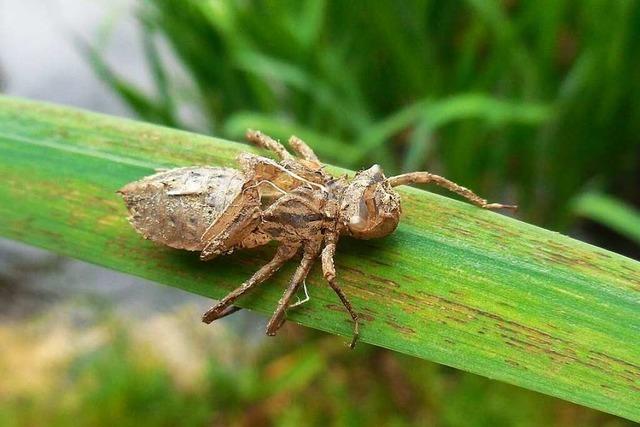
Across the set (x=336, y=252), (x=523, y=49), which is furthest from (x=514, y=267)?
(x=523, y=49)

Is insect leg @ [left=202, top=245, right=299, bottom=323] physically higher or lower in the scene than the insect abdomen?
lower

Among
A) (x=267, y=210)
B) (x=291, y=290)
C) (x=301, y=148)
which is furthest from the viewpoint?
(x=301, y=148)

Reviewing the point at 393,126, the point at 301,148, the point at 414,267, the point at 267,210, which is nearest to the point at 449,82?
the point at 393,126

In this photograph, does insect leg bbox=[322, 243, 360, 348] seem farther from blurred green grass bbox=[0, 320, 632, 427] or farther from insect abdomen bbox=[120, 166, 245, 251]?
blurred green grass bbox=[0, 320, 632, 427]

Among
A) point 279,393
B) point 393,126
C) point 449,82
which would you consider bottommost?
point 279,393

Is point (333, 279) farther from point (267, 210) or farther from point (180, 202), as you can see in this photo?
point (180, 202)

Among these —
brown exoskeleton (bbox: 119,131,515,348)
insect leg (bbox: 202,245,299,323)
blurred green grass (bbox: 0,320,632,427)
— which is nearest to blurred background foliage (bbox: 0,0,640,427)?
blurred green grass (bbox: 0,320,632,427)

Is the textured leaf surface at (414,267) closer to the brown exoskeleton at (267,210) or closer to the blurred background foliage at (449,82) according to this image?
the brown exoskeleton at (267,210)

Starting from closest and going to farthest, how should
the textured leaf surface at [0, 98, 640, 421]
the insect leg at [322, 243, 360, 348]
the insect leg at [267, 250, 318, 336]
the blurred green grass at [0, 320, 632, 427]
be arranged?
the textured leaf surface at [0, 98, 640, 421]
the insect leg at [322, 243, 360, 348]
the insect leg at [267, 250, 318, 336]
the blurred green grass at [0, 320, 632, 427]
